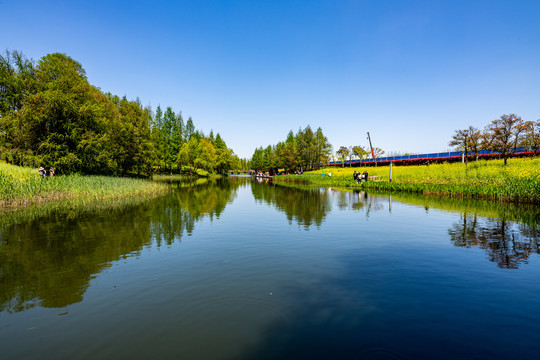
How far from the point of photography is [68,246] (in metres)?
11.1

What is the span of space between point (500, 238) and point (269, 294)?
39.7 ft

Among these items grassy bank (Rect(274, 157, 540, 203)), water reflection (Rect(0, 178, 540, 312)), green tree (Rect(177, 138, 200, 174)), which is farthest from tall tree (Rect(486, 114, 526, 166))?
green tree (Rect(177, 138, 200, 174))

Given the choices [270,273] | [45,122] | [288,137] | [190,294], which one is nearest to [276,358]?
[190,294]

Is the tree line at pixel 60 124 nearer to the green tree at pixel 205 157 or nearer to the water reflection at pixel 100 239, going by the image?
the water reflection at pixel 100 239

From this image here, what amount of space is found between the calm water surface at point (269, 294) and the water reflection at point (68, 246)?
61 millimetres

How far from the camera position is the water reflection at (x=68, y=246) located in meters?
7.06

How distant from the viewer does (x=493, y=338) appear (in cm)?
512

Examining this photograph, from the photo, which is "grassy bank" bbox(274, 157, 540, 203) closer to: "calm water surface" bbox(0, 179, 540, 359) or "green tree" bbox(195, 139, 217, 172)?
"calm water surface" bbox(0, 179, 540, 359)

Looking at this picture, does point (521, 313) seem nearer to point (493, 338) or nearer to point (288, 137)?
point (493, 338)

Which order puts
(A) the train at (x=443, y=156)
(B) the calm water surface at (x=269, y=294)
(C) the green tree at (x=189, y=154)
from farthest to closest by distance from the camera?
1. (C) the green tree at (x=189, y=154)
2. (A) the train at (x=443, y=156)
3. (B) the calm water surface at (x=269, y=294)

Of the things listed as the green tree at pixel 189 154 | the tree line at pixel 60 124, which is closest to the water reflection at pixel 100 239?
the tree line at pixel 60 124

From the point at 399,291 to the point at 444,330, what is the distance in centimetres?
174

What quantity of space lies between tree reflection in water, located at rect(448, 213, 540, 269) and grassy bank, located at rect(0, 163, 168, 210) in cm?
2638

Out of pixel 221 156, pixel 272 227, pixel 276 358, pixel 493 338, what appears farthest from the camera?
pixel 221 156
